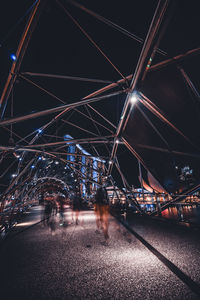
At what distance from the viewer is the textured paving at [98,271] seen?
2465 mm

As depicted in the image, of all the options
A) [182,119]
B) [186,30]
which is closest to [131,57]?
[186,30]

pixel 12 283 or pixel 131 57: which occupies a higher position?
pixel 131 57

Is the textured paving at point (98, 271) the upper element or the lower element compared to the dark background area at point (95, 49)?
lower

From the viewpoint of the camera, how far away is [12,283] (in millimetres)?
2846

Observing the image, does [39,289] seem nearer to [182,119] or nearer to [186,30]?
[186,30]

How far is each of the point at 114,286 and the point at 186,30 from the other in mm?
9168

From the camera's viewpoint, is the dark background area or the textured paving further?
the dark background area

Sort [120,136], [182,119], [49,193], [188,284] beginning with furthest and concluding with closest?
[49,193] → [120,136] → [182,119] → [188,284]

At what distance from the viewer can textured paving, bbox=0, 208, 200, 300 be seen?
246 cm

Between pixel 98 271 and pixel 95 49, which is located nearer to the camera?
pixel 98 271

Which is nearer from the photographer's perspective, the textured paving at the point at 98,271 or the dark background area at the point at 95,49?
the textured paving at the point at 98,271

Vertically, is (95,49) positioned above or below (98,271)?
above

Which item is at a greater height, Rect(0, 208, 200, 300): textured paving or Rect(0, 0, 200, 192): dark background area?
Rect(0, 0, 200, 192): dark background area

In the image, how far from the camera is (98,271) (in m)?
3.19
